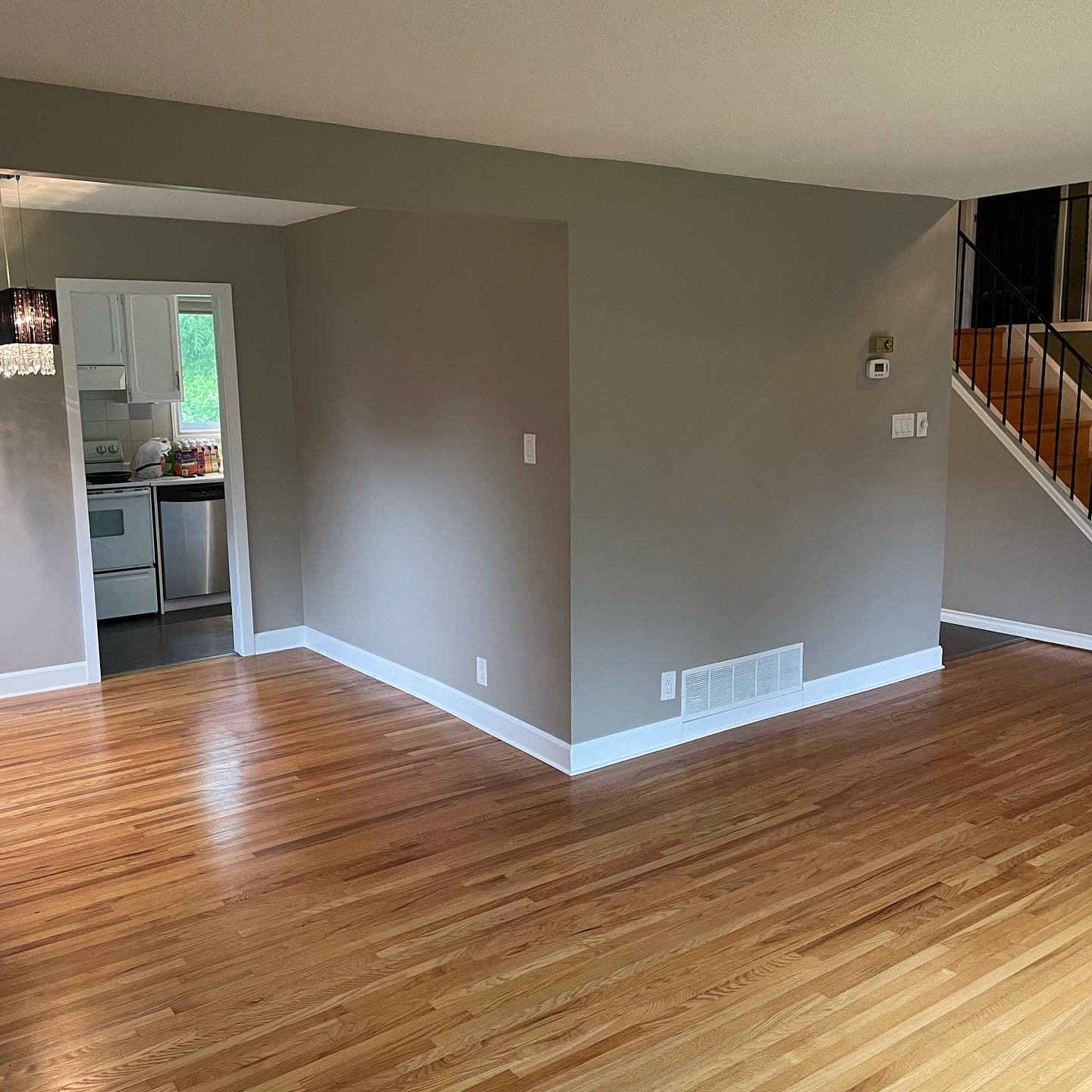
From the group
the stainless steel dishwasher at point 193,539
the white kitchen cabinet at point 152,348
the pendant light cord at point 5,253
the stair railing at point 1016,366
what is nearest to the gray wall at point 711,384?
the stair railing at point 1016,366

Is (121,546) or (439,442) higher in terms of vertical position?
(439,442)

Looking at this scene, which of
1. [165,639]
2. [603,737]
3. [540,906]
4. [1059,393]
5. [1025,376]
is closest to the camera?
[540,906]

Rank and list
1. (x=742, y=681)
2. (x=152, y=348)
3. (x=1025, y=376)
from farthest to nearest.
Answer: (x=152, y=348)
(x=1025, y=376)
(x=742, y=681)

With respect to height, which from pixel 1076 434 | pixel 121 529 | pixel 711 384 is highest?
pixel 711 384

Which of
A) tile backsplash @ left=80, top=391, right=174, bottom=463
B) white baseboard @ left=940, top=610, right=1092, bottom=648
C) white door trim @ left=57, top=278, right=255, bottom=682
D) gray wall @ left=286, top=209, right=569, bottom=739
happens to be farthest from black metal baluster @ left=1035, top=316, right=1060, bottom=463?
tile backsplash @ left=80, top=391, right=174, bottom=463

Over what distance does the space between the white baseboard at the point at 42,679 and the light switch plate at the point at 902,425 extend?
4286 millimetres

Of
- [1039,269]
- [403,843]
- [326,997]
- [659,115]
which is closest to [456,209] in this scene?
[659,115]

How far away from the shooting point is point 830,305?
4625mm

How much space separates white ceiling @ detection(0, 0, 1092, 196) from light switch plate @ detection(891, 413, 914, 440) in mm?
1541

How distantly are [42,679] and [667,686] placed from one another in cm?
323

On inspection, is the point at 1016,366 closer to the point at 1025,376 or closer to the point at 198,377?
the point at 1025,376

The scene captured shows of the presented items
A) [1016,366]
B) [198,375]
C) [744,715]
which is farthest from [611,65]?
[198,375]

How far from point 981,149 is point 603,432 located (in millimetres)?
1702

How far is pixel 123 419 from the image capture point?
23.9ft
